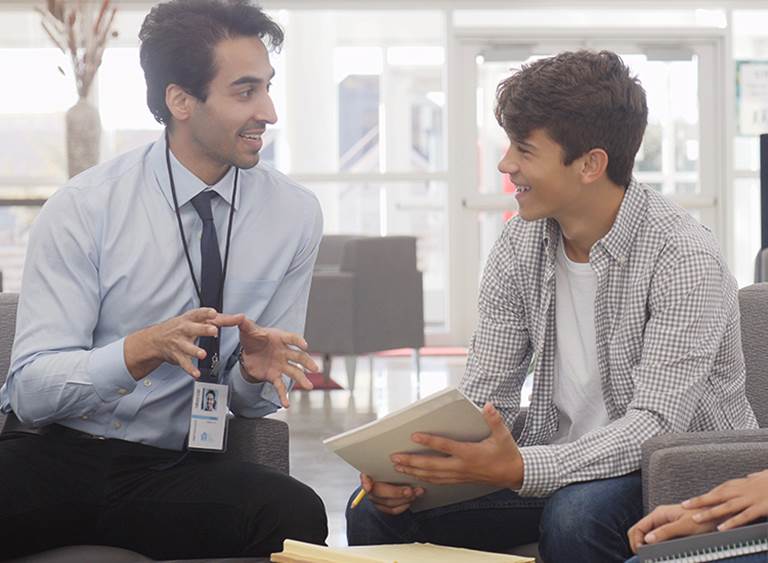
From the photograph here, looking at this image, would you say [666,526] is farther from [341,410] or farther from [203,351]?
[341,410]

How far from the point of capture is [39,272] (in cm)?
215

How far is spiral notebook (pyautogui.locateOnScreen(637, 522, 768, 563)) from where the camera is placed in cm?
146

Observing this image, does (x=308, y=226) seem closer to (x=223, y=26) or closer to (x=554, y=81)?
(x=223, y=26)

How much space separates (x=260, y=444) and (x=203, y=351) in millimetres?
339

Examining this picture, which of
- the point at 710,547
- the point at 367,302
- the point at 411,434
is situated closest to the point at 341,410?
the point at 367,302

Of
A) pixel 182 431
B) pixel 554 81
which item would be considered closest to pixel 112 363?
pixel 182 431

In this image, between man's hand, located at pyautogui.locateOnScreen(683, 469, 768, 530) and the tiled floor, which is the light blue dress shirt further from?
the tiled floor

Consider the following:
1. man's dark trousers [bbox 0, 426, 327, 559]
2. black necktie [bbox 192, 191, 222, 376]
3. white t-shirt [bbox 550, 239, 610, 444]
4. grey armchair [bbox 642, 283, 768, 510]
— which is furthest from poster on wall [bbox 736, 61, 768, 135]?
man's dark trousers [bbox 0, 426, 327, 559]

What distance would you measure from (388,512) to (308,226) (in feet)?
2.03

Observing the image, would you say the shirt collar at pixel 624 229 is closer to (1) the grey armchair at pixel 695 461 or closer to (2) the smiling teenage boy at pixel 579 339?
(2) the smiling teenage boy at pixel 579 339

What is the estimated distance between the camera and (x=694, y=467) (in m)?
1.76

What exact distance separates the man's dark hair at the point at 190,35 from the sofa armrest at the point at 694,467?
1.13 meters

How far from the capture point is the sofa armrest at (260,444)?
2168 millimetres

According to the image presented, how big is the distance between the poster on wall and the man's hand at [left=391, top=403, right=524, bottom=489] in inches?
328
